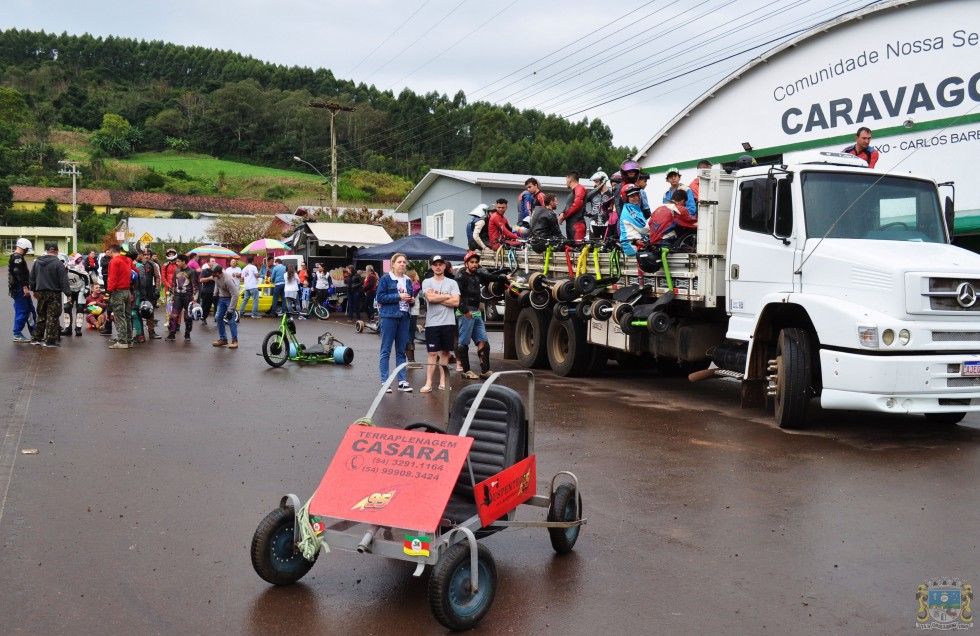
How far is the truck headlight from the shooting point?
9828 mm

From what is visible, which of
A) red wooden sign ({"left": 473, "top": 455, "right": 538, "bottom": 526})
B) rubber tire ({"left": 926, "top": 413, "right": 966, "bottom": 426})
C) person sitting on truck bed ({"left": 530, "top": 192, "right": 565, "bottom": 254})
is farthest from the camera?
person sitting on truck bed ({"left": 530, "top": 192, "right": 565, "bottom": 254})

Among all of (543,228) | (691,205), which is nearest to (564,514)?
(691,205)

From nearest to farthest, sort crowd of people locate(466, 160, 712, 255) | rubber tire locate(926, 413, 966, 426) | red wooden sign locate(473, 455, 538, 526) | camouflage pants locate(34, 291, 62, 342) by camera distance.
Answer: red wooden sign locate(473, 455, 538, 526)
rubber tire locate(926, 413, 966, 426)
crowd of people locate(466, 160, 712, 255)
camouflage pants locate(34, 291, 62, 342)

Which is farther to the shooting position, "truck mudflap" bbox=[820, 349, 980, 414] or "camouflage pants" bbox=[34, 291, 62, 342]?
"camouflage pants" bbox=[34, 291, 62, 342]

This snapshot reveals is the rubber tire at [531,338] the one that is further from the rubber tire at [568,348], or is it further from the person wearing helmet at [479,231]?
the person wearing helmet at [479,231]

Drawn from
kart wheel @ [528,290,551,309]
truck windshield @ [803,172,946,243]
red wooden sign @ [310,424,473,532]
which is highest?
truck windshield @ [803,172,946,243]

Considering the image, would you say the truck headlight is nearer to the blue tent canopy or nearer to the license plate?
the license plate

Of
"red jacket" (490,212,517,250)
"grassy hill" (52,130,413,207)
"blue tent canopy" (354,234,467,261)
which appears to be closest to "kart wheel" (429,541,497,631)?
"red jacket" (490,212,517,250)

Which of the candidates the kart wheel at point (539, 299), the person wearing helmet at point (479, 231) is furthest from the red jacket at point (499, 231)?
the kart wheel at point (539, 299)

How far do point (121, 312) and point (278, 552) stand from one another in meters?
14.6

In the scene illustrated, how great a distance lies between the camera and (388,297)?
531 inches

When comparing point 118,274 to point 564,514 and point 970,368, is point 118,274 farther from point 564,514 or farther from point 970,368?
point 970,368

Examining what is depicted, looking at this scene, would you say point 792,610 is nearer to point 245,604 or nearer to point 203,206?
point 245,604

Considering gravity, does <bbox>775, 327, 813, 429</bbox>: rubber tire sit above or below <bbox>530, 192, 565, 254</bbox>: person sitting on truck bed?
below
